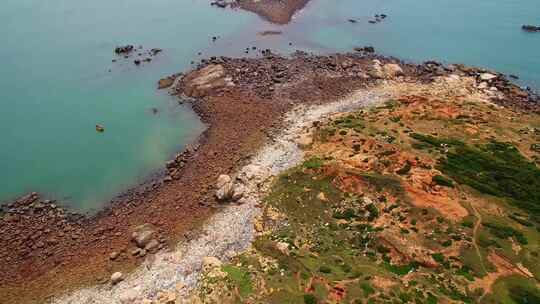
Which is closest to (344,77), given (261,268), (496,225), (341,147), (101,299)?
(341,147)

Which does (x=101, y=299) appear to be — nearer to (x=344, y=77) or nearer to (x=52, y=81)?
(x=52, y=81)

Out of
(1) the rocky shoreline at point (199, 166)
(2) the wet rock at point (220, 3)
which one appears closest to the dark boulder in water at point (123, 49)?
(1) the rocky shoreline at point (199, 166)

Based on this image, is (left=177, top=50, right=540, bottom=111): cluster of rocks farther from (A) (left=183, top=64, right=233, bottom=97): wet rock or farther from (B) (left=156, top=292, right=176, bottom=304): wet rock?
(B) (left=156, top=292, right=176, bottom=304): wet rock

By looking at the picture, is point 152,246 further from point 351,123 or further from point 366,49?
point 366,49

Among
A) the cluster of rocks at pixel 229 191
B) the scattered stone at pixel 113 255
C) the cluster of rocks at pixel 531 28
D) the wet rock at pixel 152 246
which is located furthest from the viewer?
the cluster of rocks at pixel 531 28

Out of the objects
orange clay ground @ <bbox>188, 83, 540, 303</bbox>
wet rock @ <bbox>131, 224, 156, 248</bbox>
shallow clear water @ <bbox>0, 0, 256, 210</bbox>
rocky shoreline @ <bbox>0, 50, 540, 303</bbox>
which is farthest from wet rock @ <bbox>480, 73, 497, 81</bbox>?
wet rock @ <bbox>131, 224, 156, 248</bbox>

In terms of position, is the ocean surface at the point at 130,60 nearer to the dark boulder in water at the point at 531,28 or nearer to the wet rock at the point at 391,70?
the dark boulder in water at the point at 531,28
